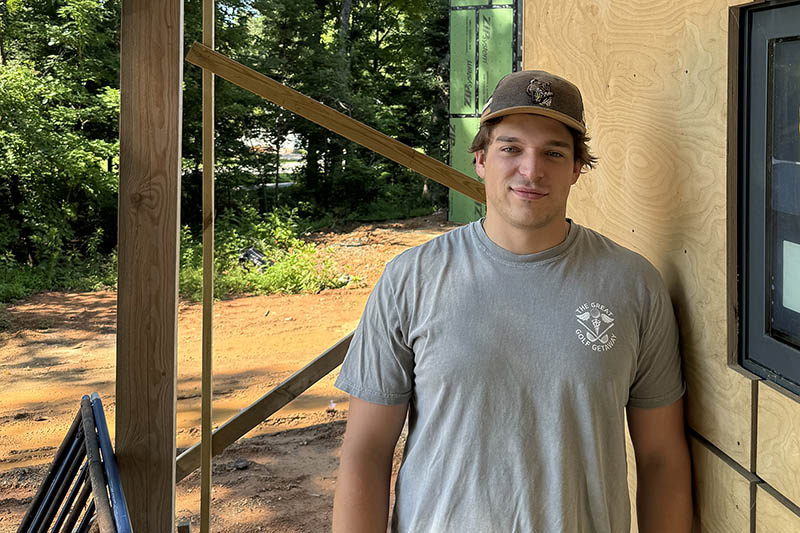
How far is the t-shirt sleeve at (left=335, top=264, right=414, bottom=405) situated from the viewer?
1.57m

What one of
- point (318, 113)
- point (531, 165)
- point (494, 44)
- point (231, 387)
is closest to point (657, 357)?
point (531, 165)

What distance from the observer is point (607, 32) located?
1.92 metres

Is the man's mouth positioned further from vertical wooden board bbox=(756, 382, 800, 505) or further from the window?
vertical wooden board bbox=(756, 382, 800, 505)

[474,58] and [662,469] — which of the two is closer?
[662,469]

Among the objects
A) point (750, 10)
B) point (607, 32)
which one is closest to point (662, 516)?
point (750, 10)

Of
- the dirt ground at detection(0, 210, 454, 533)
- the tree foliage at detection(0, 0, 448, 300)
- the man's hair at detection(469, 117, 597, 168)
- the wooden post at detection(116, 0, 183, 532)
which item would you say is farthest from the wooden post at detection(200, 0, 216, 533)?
the tree foliage at detection(0, 0, 448, 300)

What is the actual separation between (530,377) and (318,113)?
137cm

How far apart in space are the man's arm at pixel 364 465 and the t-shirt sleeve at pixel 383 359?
3cm

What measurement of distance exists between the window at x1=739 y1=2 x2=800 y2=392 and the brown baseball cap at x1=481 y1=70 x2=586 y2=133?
11.8 inches

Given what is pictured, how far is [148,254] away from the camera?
8.59 ft

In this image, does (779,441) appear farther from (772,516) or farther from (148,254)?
(148,254)

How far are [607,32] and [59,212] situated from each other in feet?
38.9

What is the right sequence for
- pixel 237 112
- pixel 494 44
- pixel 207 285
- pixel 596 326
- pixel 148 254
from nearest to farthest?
pixel 596 326
pixel 148 254
pixel 207 285
pixel 494 44
pixel 237 112

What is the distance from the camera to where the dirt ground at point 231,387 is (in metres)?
5.84
